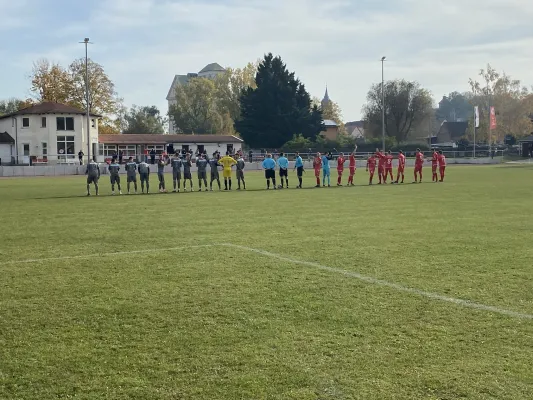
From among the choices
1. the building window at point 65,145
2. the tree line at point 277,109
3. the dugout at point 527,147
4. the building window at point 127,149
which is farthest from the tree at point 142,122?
the dugout at point 527,147

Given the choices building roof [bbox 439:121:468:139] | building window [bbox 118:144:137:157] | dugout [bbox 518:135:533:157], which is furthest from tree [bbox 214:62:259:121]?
building roof [bbox 439:121:468:139]

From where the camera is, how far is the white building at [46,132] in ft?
224

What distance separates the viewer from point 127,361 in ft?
17.7

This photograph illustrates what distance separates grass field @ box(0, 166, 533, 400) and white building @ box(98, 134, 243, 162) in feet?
221

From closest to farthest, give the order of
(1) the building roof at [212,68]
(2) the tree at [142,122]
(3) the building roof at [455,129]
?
1. (2) the tree at [142,122]
2. (3) the building roof at [455,129]
3. (1) the building roof at [212,68]

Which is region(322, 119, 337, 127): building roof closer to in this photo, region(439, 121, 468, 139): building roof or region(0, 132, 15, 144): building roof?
region(439, 121, 468, 139): building roof

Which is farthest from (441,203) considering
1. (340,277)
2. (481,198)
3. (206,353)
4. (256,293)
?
(206,353)

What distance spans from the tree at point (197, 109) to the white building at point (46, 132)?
1291 inches

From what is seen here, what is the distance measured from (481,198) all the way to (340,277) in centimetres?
1529

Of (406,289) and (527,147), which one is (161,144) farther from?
(406,289)

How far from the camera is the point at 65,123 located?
69.1 m

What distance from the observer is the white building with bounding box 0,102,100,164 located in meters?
68.3

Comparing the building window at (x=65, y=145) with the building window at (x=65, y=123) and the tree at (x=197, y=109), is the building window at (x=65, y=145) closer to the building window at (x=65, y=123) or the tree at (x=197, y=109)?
the building window at (x=65, y=123)

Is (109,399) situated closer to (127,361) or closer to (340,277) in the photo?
(127,361)
